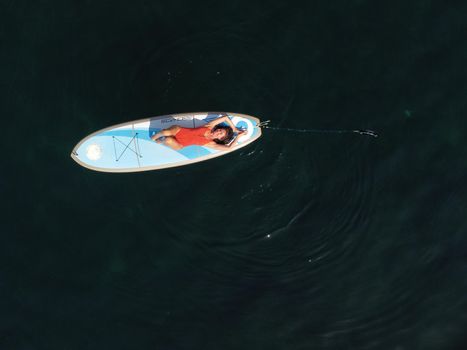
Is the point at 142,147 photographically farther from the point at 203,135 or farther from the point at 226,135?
the point at 226,135

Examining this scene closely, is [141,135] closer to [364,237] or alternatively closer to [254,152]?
[254,152]

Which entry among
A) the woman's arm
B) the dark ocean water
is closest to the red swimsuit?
the woman's arm

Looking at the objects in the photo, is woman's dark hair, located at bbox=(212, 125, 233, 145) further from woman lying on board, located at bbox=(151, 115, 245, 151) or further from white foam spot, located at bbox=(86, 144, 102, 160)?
white foam spot, located at bbox=(86, 144, 102, 160)

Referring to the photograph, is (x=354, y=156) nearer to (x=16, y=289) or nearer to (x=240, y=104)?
(x=240, y=104)

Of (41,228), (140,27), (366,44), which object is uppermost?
(140,27)

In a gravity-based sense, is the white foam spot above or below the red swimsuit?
above

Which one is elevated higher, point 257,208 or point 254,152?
point 254,152

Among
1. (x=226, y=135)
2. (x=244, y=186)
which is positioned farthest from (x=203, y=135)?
(x=244, y=186)

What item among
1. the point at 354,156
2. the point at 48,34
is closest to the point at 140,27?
the point at 48,34
